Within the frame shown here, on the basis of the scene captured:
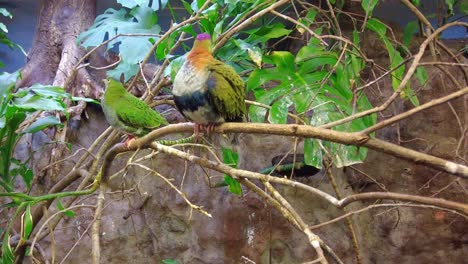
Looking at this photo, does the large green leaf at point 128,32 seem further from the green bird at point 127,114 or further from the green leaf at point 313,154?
the green leaf at point 313,154

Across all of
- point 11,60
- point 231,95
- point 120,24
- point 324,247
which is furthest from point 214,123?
point 11,60

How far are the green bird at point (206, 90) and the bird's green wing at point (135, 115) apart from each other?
0.16 meters

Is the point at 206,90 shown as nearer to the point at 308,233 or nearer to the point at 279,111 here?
the point at 279,111

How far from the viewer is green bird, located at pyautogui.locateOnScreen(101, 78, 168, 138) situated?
1.65 meters

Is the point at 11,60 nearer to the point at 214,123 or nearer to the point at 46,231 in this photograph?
the point at 46,231

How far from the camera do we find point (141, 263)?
2.72m

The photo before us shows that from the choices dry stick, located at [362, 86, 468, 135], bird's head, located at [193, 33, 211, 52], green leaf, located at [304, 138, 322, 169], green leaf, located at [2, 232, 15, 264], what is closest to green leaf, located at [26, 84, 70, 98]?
green leaf, located at [2, 232, 15, 264]

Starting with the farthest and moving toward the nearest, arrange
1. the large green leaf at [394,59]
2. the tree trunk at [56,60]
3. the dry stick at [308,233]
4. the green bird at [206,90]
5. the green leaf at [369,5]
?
the tree trunk at [56,60] < the large green leaf at [394,59] < the green leaf at [369,5] < the green bird at [206,90] < the dry stick at [308,233]

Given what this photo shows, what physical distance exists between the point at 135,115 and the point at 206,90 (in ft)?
0.94

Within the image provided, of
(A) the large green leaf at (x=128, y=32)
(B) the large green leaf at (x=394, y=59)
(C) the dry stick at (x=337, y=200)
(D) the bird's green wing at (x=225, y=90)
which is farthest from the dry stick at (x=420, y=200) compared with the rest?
(A) the large green leaf at (x=128, y=32)

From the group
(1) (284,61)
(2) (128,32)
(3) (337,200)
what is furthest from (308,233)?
(2) (128,32)

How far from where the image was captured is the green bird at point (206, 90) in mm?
1496

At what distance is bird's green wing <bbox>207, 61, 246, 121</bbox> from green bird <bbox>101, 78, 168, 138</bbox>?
0.29 m

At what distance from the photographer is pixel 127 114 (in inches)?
64.6
